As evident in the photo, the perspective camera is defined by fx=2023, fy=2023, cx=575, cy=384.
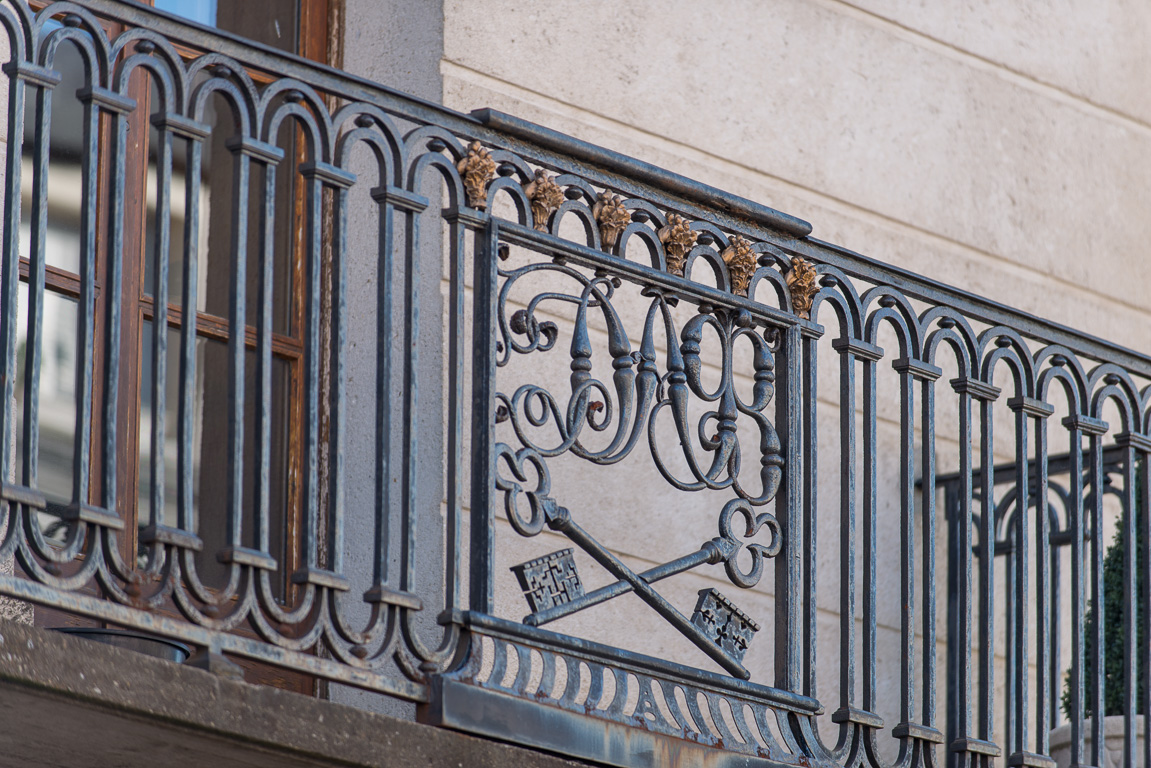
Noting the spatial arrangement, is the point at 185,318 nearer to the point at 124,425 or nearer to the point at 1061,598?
the point at 124,425

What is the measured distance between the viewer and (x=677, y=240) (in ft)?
14.5

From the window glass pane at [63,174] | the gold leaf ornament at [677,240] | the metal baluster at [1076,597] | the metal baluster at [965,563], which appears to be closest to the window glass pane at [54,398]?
the window glass pane at [63,174]

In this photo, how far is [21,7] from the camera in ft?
11.7

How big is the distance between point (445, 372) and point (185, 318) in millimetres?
1690

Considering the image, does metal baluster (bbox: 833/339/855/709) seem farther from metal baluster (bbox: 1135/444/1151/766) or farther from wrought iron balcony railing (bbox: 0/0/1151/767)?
metal baluster (bbox: 1135/444/1151/766)

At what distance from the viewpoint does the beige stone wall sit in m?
5.62

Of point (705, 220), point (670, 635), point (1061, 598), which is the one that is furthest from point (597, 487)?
point (1061, 598)

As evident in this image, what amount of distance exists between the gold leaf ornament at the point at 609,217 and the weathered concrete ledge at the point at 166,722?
114 centimetres

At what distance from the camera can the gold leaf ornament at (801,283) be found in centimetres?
466

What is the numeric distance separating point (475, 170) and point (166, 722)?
4.42 ft

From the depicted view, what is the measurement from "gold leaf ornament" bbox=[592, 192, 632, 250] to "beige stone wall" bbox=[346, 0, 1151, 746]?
1198 mm

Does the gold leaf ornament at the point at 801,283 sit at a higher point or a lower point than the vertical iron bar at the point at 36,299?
higher

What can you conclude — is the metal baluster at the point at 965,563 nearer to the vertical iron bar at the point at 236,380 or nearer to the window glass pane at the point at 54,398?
the vertical iron bar at the point at 236,380

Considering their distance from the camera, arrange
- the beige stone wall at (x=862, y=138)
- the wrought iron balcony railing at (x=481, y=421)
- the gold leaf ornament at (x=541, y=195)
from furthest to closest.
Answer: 1. the beige stone wall at (x=862, y=138)
2. the gold leaf ornament at (x=541, y=195)
3. the wrought iron balcony railing at (x=481, y=421)
